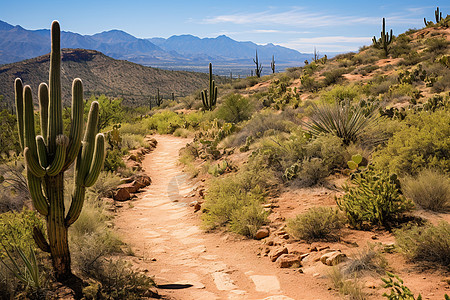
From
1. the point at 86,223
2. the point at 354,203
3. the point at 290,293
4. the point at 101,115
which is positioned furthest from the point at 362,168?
the point at 101,115

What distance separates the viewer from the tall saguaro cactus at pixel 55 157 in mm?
4098

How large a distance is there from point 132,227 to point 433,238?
17.1ft

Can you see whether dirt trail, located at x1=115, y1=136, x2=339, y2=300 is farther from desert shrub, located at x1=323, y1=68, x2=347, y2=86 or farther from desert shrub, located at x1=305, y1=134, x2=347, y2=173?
desert shrub, located at x1=323, y1=68, x2=347, y2=86

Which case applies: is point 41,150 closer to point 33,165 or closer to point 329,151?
point 33,165

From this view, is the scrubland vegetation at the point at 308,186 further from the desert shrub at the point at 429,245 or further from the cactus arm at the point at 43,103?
the cactus arm at the point at 43,103

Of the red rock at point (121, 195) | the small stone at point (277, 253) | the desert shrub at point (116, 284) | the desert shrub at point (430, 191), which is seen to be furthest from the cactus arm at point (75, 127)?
the desert shrub at point (430, 191)

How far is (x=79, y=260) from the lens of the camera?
4445 millimetres

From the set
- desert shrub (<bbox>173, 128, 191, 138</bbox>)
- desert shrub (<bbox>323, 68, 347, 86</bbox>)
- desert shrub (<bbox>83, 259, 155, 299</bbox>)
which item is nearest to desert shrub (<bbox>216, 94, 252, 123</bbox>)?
desert shrub (<bbox>173, 128, 191, 138</bbox>)

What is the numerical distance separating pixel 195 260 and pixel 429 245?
122 inches

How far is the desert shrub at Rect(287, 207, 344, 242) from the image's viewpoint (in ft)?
17.5

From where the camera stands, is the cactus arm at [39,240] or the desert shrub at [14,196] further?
the desert shrub at [14,196]

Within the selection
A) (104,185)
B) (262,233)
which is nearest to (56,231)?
(262,233)

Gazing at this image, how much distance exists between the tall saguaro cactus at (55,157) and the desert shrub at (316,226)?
3.04 meters

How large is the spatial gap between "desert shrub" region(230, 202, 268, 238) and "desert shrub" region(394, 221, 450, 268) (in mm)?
2339
